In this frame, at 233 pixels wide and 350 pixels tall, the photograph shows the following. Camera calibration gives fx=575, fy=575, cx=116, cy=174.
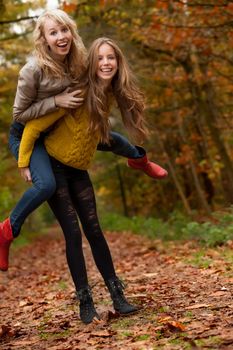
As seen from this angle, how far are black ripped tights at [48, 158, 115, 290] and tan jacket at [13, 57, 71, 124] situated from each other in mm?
459

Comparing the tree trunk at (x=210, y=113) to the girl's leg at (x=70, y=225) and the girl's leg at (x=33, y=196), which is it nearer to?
the girl's leg at (x=70, y=225)

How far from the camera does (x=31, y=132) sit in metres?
4.64

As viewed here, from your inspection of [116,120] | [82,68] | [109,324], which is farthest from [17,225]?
[116,120]

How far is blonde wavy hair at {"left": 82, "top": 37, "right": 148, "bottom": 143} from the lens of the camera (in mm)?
4688

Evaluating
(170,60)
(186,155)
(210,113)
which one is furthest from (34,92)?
(186,155)

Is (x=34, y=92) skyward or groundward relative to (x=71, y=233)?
skyward

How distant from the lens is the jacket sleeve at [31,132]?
464 cm

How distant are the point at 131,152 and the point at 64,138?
833 mm

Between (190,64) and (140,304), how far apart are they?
37.8 ft

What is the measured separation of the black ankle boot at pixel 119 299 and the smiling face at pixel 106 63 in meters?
1.69

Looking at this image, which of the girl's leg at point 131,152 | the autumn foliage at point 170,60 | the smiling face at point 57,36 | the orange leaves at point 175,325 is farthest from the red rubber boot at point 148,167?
the autumn foliage at point 170,60

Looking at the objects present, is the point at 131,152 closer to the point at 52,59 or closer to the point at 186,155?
the point at 52,59

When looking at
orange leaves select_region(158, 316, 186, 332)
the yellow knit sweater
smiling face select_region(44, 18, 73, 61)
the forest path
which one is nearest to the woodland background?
the forest path

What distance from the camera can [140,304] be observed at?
5.10 metres
